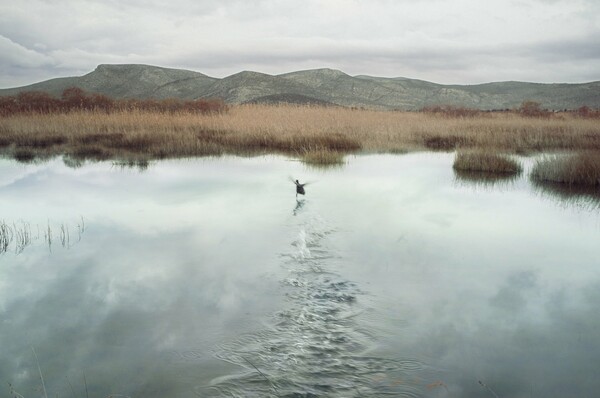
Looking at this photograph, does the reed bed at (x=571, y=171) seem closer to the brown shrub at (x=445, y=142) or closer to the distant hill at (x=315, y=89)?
the brown shrub at (x=445, y=142)

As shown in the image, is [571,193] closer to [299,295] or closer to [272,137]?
[299,295]

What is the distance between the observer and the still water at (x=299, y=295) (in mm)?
3576

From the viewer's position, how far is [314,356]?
3.80 metres

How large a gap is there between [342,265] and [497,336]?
212cm

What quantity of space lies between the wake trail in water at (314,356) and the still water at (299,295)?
0.05 ft

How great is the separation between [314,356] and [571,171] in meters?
9.58

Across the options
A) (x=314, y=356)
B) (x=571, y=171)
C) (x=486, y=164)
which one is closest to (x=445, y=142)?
(x=486, y=164)

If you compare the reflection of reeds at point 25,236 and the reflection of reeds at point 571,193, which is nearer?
the reflection of reeds at point 25,236

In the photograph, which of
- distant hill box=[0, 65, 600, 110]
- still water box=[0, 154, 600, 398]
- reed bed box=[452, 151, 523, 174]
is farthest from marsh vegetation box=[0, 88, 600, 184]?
distant hill box=[0, 65, 600, 110]

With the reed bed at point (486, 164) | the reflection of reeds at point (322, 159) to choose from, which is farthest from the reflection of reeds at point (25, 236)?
the reed bed at point (486, 164)

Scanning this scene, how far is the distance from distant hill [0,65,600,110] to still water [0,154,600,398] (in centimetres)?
6266

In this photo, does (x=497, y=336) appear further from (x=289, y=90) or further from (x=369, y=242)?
(x=289, y=90)

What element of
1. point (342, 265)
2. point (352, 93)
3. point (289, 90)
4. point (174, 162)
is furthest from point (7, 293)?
point (352, 93)

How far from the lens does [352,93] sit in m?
87.1
